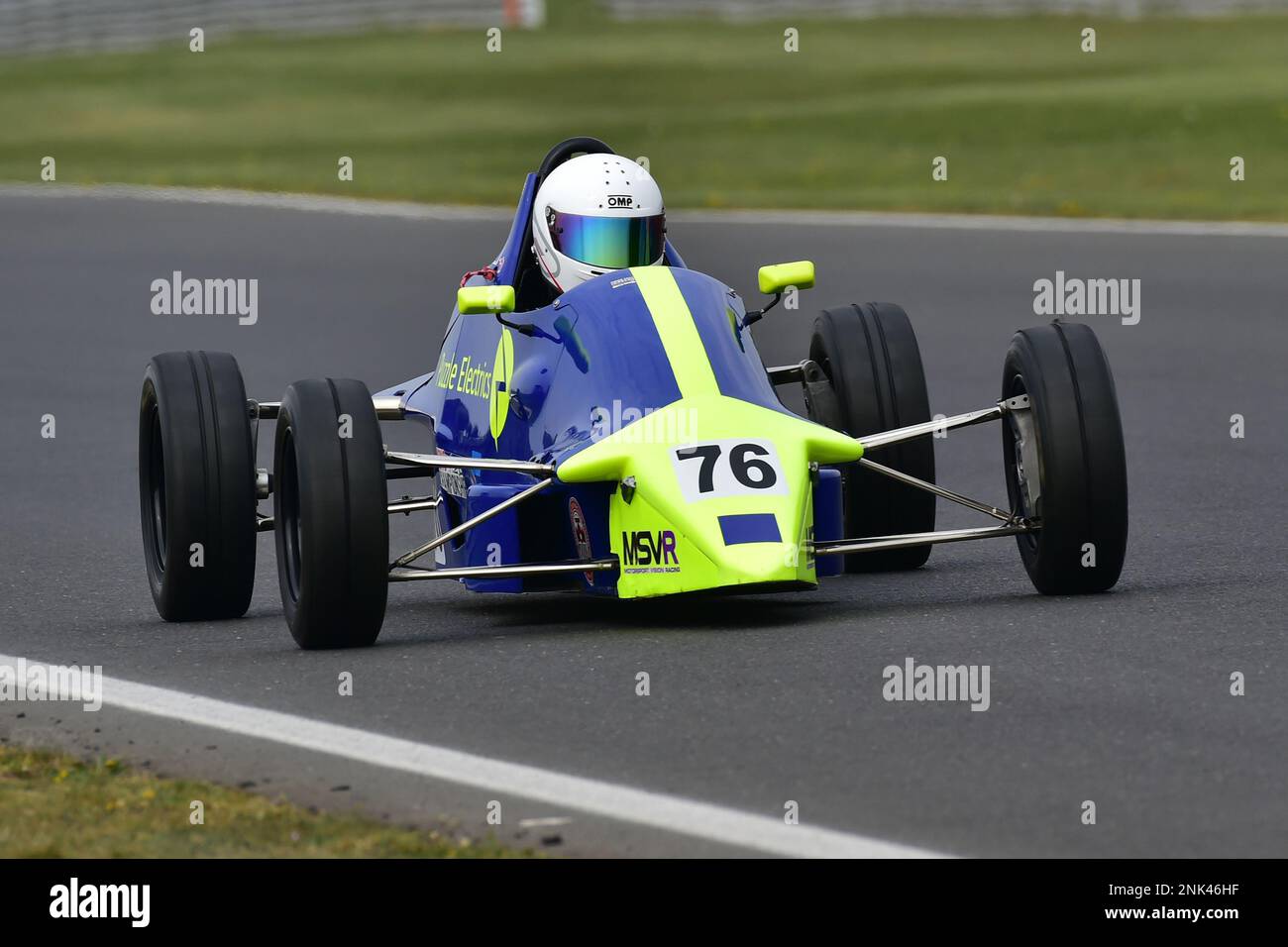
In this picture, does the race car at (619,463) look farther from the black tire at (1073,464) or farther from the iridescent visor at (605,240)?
the iridescent visor at (605,240)

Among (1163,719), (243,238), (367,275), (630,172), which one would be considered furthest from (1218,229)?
(1163,719)

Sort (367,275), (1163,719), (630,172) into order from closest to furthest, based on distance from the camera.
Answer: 1. (1163,719)
2. (630,172)
3. (367,275)

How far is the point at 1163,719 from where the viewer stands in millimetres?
6953

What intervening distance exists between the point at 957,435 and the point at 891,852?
8.93 meters

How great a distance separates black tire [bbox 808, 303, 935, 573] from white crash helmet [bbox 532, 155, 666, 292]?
874 mm

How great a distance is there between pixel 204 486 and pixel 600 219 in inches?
72.0

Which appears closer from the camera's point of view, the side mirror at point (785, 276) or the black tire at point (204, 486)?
the black tire at point (204, 486)

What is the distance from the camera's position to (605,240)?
9469 millimetres

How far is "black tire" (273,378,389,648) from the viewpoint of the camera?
26.2 ft

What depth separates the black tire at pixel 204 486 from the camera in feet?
28.9

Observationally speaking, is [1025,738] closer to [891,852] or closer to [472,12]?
[891,852]
